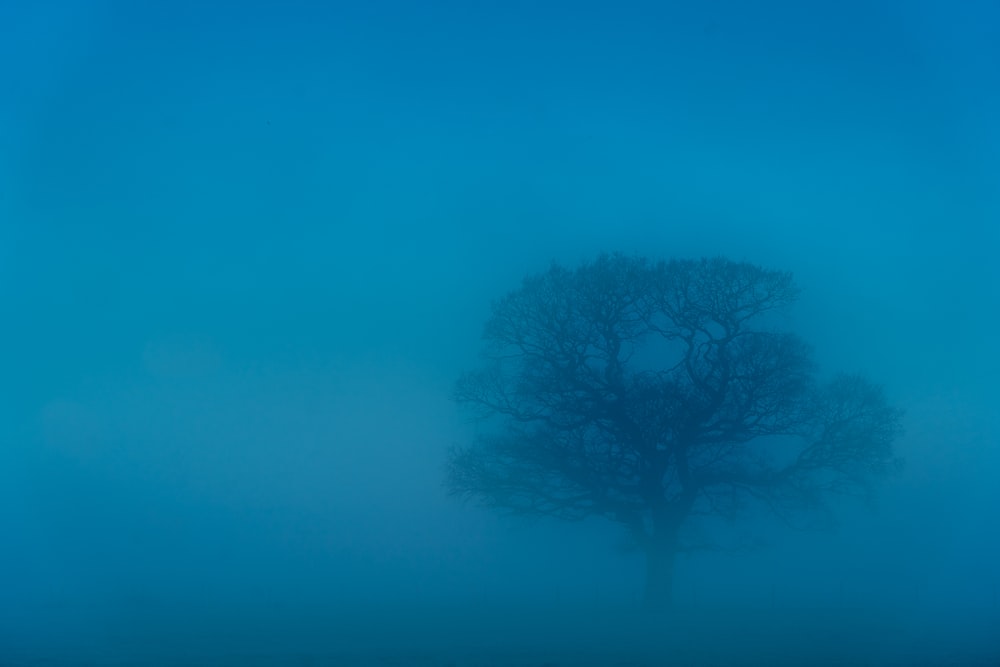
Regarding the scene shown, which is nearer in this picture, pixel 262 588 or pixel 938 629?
pixel 938 629

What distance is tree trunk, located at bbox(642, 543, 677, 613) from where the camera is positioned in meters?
27.8

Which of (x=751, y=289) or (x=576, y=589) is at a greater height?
(x=751, y=289)

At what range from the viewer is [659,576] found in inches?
1101

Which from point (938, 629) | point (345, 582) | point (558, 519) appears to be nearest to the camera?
point (938, 629)

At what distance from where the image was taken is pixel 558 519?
28625 millimetres

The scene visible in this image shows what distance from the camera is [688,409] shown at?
2678cm

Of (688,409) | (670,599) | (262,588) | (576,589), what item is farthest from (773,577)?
(262,588)

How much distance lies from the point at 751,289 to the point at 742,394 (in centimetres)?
311

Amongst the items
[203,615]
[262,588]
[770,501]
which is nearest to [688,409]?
[770,501]

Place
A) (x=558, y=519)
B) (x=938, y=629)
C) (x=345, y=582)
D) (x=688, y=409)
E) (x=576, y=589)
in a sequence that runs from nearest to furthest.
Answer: (x=938, y=629) → (x=688, y=409) → (x=558, y=519) → (x=576, y=589) → (x=345, y=582)

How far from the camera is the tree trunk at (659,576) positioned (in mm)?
27750

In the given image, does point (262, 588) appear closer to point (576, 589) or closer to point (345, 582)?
point (345, 582)

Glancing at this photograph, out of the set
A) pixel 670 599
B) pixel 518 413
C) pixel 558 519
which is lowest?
pixel 670 599

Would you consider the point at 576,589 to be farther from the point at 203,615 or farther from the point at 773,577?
the point at 203,615
